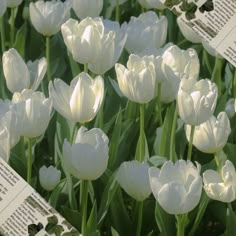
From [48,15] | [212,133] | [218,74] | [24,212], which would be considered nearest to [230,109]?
[218,74]

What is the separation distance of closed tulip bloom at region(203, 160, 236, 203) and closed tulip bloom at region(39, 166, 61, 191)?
226mm

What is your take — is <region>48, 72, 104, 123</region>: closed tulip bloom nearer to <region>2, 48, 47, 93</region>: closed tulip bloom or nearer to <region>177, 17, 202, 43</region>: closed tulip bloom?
<region>2, 48, 47, 93</region>: closed tulip bloom

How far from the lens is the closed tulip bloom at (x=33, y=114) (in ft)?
3.61

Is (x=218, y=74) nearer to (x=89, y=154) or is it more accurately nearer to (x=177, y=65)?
(x=177, y=65)

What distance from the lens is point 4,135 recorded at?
3.49 ft

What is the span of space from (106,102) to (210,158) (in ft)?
0.70

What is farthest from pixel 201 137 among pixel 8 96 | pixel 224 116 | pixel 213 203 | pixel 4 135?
pixel 8 96

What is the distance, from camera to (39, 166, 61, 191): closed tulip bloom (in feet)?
3.88

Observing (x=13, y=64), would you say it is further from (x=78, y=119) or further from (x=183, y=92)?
(x=183, y=92)

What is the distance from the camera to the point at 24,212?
1101 millimetres

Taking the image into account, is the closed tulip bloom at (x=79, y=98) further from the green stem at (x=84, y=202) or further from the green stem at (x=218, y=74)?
the green stem at (x=218, y=74)

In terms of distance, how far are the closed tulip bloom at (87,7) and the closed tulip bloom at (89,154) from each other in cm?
46

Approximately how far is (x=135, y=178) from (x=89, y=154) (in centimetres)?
9

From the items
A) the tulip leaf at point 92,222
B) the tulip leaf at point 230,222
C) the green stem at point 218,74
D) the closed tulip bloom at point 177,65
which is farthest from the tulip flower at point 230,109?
the tulip leaf at point 92,222
